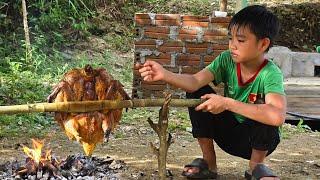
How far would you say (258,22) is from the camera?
3250mm

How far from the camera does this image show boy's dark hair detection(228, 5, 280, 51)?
3242 mm

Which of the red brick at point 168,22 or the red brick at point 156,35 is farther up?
the red brick at point 168,22

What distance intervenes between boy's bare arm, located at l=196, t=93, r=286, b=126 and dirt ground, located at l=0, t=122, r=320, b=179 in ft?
3.02

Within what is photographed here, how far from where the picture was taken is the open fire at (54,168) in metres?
3.46

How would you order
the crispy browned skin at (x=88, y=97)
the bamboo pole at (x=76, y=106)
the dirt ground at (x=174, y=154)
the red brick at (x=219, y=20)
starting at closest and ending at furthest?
the bamboo pole at (x=76, y=106) < the crispy browned skin at (x=88, y=97) < the dirt ground at (x=174, y=154) < the red brick at (x=219, y=20)

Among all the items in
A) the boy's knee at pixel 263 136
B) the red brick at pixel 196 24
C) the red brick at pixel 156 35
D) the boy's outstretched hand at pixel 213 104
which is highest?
the red brick at pixel 196 24

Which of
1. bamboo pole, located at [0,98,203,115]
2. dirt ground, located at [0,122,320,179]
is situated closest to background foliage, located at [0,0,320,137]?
dirt ground, located at [0,122,320,179]

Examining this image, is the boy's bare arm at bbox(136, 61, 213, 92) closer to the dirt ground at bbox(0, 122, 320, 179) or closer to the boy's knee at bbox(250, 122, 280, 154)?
the boy's knee at bbox(250, 122, 280, 154)

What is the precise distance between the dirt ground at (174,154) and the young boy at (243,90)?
40 centimetres

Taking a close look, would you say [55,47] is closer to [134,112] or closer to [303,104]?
[134,112]

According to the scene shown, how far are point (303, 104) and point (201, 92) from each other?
14.4ft

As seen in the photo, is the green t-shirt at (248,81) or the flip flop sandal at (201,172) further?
the flip flop sandal at (201,172)

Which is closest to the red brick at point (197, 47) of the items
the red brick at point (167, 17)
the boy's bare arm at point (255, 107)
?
the red brick at point (167, 17)

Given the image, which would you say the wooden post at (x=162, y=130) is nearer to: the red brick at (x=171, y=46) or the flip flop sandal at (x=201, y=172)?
the flip flop sandal at (x=201, y=172)
